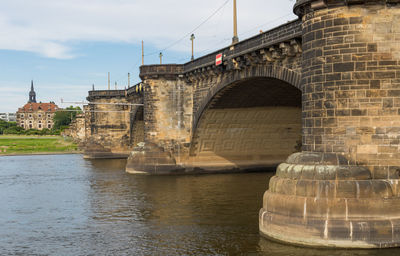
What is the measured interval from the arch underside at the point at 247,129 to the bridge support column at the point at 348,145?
51.9 ft

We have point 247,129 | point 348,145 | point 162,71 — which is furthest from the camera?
point 162,71

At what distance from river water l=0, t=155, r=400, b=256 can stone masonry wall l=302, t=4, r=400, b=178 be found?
3.32 meters

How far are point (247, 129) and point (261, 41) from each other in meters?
14.6

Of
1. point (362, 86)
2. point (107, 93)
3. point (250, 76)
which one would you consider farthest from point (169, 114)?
point (107, 93)

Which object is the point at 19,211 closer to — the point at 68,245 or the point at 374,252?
the point at 68,245

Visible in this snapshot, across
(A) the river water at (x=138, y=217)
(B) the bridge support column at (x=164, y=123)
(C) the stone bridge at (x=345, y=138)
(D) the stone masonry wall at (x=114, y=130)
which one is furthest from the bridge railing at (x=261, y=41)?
(D) the stone masonry wall at (x=114, y=130)

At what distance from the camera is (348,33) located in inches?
626

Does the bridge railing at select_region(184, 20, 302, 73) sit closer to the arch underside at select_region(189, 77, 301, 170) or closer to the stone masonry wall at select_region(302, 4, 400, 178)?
the arch underside at select_region(189, 77, 301, 170)

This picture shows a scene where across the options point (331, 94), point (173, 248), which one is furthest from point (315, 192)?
point (173, 248)

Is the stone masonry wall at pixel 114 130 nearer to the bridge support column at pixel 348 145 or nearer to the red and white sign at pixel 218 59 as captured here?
the red and white sign at pixel 218 59

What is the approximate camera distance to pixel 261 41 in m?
24.9

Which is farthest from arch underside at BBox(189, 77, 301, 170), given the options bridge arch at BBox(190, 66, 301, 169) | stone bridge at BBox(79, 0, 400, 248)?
stone bridge at BBox(79, 0, 400, 248)

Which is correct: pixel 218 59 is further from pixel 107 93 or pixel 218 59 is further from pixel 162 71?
pixel 107 93

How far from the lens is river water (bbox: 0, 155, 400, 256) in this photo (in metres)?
16.1
